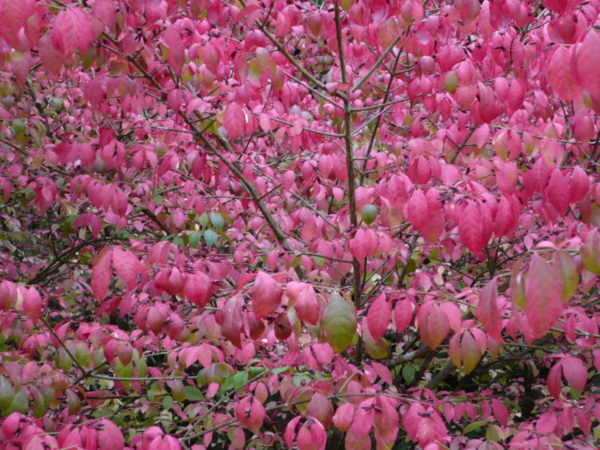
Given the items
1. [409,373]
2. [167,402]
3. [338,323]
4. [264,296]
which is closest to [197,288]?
[264,296]

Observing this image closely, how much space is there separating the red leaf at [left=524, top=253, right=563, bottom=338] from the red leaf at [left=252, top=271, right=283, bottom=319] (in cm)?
66

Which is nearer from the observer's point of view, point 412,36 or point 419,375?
point 412,36

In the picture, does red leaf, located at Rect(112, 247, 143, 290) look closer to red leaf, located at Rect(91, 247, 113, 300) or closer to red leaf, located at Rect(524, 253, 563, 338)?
red leaf, located at Rect(91, 247, 113, 300)

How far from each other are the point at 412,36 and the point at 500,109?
44 cm

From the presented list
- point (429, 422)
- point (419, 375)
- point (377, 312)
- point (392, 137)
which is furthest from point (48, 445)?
point (392, 137)

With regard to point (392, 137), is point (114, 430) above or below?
below

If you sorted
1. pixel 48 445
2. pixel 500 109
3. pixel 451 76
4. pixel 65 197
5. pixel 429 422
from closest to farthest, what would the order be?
pixel 48 445, pixel 429 422, pixel 451 76, pixel 500 109, pixel 65 197

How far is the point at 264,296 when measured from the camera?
58.1 inches

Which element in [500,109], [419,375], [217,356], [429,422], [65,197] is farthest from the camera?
[65,197]

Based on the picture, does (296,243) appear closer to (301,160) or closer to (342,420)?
(301,160)

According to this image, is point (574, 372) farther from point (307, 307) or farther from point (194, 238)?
point (194, 238)

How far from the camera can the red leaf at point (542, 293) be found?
1026 mm

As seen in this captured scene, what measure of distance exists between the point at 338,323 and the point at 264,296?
0.70 ft

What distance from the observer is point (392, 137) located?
3.60 m
